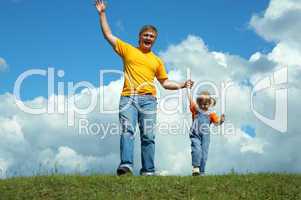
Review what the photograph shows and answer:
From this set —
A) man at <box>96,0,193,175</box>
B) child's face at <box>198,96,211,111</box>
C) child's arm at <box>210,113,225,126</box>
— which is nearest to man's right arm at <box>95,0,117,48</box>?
man at <box>96,0,193,175</box>

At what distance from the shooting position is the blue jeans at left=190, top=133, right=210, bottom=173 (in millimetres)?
13562

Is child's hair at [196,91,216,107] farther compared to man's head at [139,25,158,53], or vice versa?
child's hair at [196,91,216,107]

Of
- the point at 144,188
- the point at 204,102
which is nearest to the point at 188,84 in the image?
the point at 204,102

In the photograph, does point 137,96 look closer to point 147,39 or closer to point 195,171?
point 147,39

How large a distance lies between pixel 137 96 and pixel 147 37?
1391mm

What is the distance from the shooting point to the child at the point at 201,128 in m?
13.6

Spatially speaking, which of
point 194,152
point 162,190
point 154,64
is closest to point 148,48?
point 154,64

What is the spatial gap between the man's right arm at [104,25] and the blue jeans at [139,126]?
4.32 feet

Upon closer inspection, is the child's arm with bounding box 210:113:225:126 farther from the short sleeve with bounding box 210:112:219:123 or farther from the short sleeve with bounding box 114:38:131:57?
the short sleeve with bounding box 114:38:131:57

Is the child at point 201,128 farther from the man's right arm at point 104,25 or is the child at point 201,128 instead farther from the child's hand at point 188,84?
the man's right arm at point 104,25

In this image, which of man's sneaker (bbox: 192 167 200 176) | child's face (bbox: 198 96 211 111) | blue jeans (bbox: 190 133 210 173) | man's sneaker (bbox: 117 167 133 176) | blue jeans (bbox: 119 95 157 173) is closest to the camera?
man's sneaker (bbox: 117 167 133 176)

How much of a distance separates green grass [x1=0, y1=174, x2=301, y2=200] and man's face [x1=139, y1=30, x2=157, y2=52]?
10.1 feet

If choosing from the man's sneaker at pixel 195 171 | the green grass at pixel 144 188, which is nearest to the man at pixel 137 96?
the green grass at pixel 144 188

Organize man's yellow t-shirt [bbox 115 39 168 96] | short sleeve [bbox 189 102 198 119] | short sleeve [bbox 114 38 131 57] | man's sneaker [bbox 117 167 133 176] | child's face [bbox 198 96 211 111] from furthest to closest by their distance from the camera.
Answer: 1. child's face [bbox 198 96 211 111]
2. short sleeve [bbox 189 102 198 119]
3. short sleeve [bbox 114 38 131 57]
4. man's yellow t-shirt [bbox 115 39 168 96]
5. man's sneaker [bbox 117 167 133 176]
